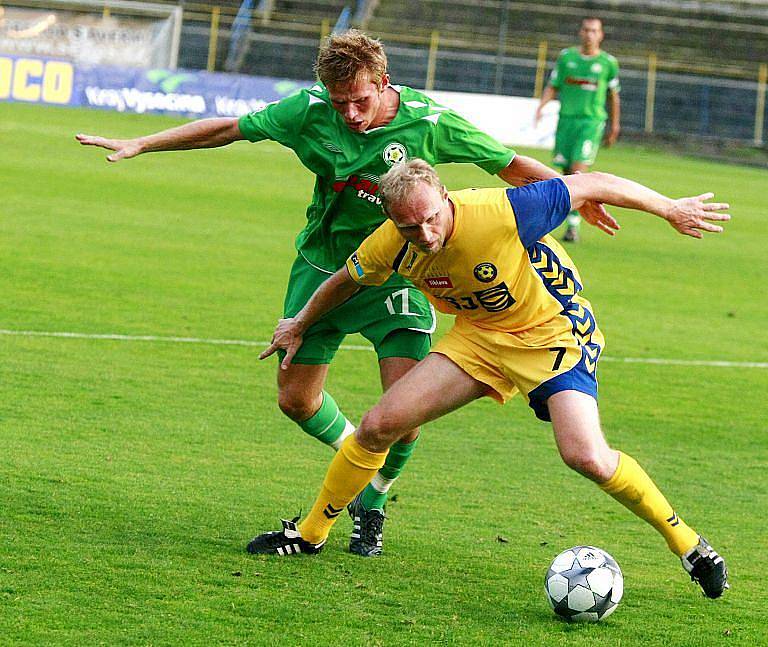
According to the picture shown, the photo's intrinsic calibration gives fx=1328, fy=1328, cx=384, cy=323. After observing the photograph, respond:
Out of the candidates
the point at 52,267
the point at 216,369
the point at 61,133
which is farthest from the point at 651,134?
the point at 216,369

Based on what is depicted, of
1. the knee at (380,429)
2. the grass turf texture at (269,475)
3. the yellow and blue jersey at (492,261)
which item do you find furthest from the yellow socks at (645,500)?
the knee at (380,429)

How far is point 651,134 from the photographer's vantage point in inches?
1334

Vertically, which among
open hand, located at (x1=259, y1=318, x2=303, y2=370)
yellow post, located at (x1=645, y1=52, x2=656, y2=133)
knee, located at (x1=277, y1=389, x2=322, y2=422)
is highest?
open hand, located at (x1=259, y1=318, x2=303, y2=370)

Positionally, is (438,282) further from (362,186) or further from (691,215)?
(691,215)

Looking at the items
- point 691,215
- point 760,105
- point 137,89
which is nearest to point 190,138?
point 691,215

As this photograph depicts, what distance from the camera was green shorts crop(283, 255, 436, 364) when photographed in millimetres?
5648

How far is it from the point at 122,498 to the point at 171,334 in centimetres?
383

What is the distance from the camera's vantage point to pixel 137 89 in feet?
95.9

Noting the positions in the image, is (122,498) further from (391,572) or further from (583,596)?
(583,596)

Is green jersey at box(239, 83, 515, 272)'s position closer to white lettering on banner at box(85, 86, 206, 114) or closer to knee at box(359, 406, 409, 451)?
knee at box(359, 406, 409, 451)

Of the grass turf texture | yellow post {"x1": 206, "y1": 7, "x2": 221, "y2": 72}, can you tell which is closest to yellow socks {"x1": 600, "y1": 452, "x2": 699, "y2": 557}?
the grass turf texture

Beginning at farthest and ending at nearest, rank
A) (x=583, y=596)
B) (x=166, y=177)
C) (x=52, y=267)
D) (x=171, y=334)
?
(x=166, y=177) < (x=52, y=267) < (x=171, y=334) < (x=583, y=596)

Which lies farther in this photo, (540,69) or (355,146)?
(540,69)

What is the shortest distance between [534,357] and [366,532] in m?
1.11
